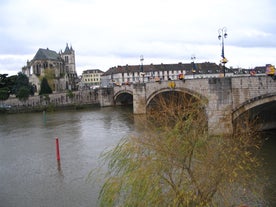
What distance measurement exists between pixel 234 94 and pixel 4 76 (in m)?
56.3

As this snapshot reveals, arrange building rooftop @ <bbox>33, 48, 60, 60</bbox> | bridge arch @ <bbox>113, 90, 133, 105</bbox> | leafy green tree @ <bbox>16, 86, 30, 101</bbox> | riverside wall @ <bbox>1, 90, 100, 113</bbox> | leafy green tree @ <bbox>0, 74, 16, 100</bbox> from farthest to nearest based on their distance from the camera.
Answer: building rooftop @ <bbox>33, 48, 60, 60</bbox>, leafy green tree @ <bbox>0, 74, 16, 100</bbox>, leafy green tree @ <bbox>16, 86, 30, 101</bbox>, riverside wall @ <bbox>1, 90, 100, 113</bbox>, bridge arch @ <bbox>113, 90, 133, 105</bbox>

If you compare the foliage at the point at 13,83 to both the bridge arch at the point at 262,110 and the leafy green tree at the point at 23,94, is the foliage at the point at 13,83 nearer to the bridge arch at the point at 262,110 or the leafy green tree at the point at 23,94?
the leafy green tree at the point at 23,94

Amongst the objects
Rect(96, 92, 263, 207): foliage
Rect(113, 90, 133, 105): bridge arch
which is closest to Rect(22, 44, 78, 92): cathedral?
Rect(113, 90, 133, 105): bridge arch

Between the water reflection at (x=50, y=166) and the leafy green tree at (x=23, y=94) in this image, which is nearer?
the water reflection at (x=50, y=166)

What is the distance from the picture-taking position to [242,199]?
9.41m

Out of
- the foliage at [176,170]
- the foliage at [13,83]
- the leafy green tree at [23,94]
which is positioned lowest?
the foliage at [176,170]

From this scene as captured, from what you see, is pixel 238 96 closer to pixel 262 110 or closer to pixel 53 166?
pixel 262 110

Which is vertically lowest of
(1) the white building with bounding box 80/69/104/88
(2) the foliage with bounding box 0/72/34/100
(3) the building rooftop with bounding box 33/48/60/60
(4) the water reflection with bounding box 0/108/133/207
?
(4) the water reflection with bounding box 0/108/133/207

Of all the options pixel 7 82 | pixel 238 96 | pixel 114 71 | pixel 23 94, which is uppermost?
pixel 114 71

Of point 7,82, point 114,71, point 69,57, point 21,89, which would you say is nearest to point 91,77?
point 69,57

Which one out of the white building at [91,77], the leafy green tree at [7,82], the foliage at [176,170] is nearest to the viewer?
the foliage at [176,170]

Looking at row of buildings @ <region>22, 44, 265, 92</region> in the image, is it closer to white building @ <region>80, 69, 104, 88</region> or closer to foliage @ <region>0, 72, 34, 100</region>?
foliage @ <region>0, 72, 34, 100</region>

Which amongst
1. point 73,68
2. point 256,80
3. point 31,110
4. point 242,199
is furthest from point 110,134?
point 73,68

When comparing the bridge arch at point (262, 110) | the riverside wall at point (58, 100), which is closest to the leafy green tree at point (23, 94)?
the riverside wall at point (58, 100)
